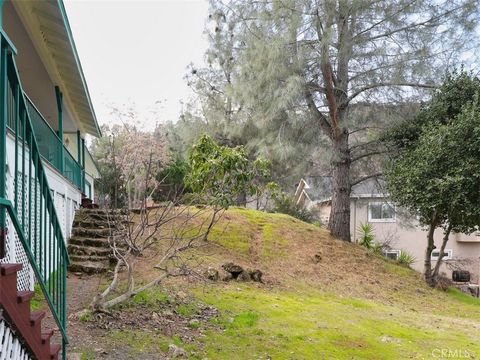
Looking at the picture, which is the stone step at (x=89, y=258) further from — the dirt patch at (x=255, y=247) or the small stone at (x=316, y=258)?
the small stone at (x=316, y=258)

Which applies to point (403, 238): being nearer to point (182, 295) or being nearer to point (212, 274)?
point (212, 274)

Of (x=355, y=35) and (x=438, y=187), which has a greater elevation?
(x=355, y=35)

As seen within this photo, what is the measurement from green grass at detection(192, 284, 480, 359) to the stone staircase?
2.61 metres

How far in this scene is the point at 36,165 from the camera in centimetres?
305

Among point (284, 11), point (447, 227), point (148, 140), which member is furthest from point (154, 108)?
point (447, 227)

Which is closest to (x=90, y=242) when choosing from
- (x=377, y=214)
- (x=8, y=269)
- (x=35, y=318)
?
(x=35, y=318)

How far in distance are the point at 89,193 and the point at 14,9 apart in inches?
524

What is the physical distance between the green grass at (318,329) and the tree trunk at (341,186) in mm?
5263

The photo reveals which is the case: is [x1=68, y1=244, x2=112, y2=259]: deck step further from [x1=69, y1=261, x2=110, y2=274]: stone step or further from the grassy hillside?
the grassy hillside

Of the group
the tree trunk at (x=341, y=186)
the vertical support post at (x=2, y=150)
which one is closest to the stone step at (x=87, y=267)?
the vertical support post at (x=2, y=150)

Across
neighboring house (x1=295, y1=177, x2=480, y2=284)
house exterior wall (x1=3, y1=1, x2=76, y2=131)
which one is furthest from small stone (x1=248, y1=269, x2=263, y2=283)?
neighboring house (x1=295, y1=177, x2=480, y2=284)

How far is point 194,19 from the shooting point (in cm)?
2027

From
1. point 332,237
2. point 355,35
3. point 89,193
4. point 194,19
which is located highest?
point 194,19

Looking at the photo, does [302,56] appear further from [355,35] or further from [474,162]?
[474,162]
